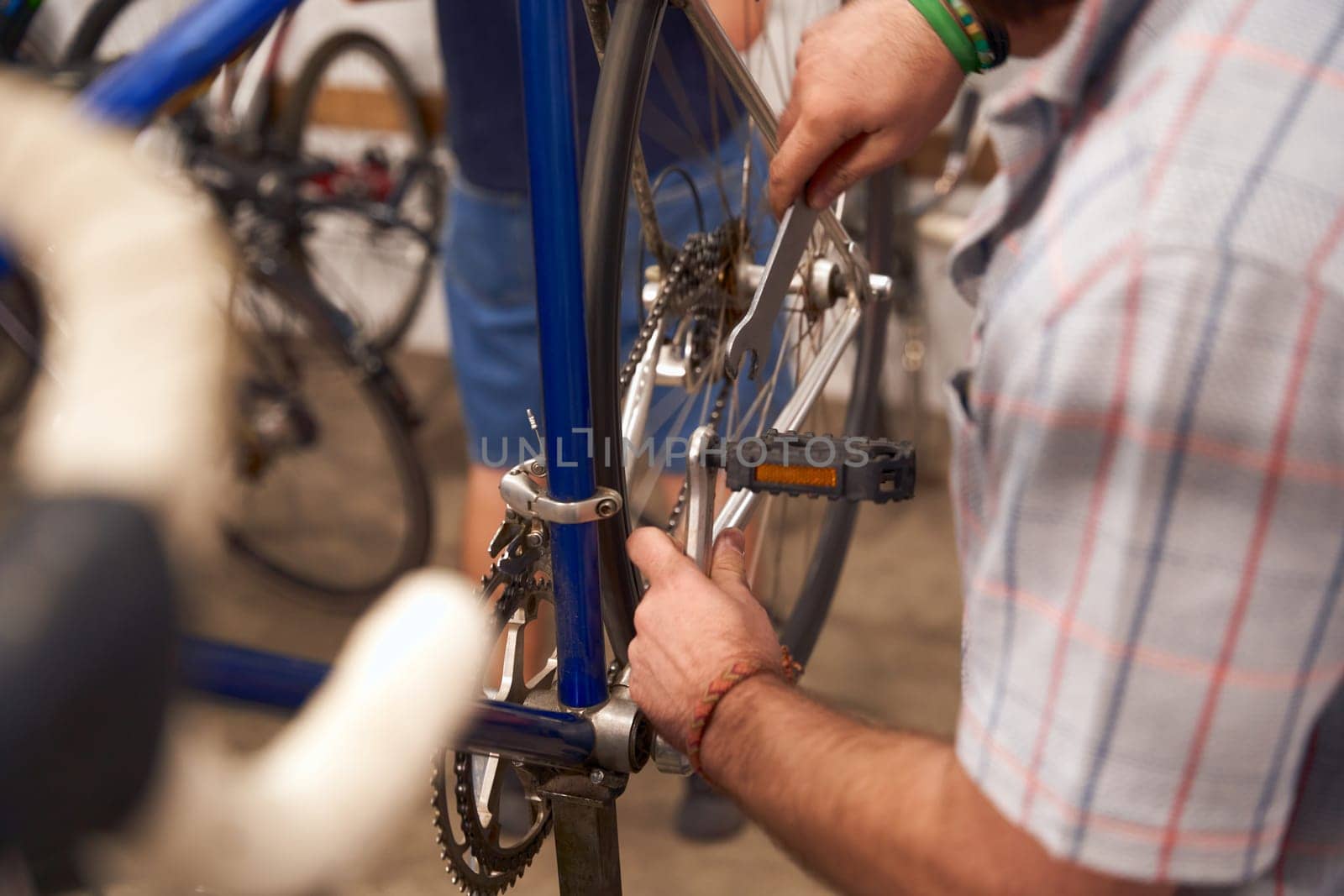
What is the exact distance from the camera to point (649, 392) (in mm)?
772

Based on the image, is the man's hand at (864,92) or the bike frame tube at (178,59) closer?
the bike frame tube at (178,59)

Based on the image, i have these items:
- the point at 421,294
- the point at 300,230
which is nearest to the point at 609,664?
the point at 300,230

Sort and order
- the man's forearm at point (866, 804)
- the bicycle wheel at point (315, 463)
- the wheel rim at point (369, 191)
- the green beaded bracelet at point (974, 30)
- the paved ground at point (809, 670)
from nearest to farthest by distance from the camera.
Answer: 1. the man's forearm at point (866, 804)
2. the green beaded bracelet at point (974, 30)
3. the paved ground at point (809, 670)
4. the bicycle wheel at point (315, 463)
5. the wheel rim at point (369, 191)

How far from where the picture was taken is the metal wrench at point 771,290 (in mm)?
718

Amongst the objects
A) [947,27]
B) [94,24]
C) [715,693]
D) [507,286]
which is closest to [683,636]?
[715,693]

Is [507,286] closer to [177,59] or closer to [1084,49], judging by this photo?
[177,59]

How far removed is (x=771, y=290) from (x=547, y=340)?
20cm

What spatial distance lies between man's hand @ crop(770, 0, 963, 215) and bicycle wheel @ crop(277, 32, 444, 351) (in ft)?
4.32

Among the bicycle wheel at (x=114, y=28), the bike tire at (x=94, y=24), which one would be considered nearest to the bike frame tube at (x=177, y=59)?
the bicycle wheel at (x=114, y=28)

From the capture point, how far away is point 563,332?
0.59 m

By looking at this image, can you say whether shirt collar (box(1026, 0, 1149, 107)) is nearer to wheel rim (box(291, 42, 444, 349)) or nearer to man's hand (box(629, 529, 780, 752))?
man's hand (box(629, 529, 780, 752))

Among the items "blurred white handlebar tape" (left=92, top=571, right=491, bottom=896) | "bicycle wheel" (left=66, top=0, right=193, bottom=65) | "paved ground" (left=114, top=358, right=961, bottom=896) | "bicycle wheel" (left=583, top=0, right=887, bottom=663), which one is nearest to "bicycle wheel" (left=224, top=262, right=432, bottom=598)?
"paved ground" (left=114, top=358, right=961, bottom=896)

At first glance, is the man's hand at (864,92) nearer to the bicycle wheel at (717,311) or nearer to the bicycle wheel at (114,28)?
the bicycle wheel at (717,311)

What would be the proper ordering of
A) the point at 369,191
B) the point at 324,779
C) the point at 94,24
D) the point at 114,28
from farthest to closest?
the point at 369,191 → the point at 114,28 → the point at 94,24 → the point at 324,779
